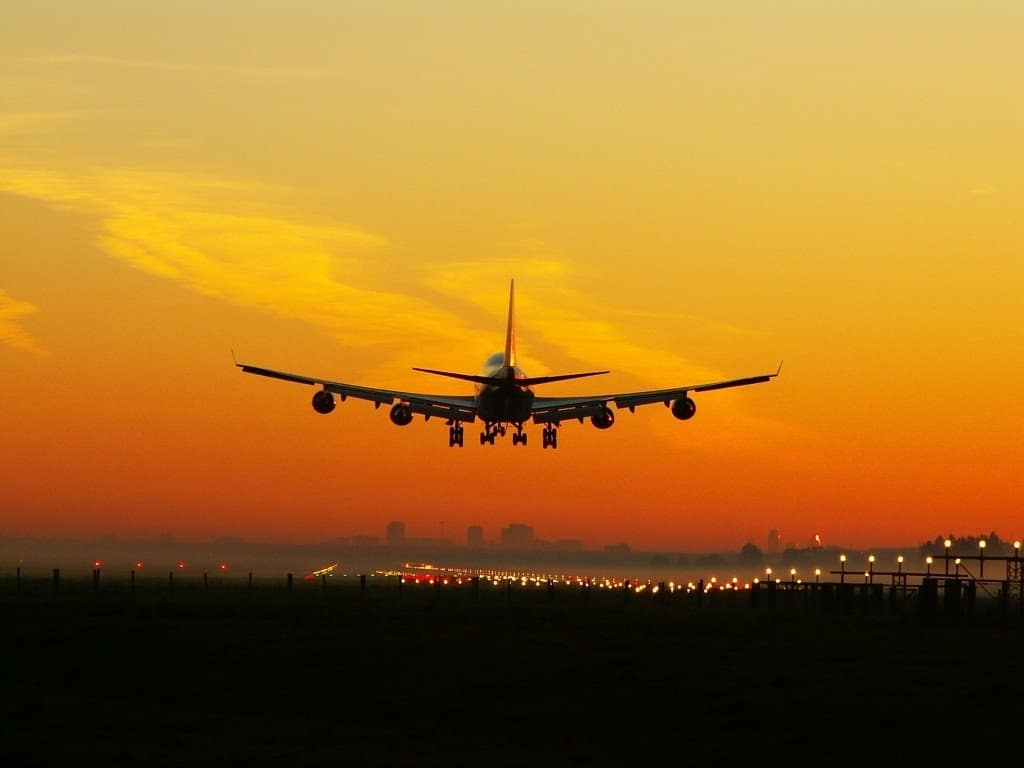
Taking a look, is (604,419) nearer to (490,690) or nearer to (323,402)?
(323,402)

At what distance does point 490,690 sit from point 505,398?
43.0 meters

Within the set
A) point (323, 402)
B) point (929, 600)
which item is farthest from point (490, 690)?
point (929, 600)

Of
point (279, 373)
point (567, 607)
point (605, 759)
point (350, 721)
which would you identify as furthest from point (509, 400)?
point (605, 759)

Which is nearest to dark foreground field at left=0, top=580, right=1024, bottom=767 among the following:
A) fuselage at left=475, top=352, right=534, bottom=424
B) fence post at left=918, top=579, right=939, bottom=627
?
fence post at left=918, top=579, right=939, bottom=627

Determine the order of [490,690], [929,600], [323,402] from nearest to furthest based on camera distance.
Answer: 1. [490,690]
2. [323,402]
3. [929,600]

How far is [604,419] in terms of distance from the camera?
104 metres

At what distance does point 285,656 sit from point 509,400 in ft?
112

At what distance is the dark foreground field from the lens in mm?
44781

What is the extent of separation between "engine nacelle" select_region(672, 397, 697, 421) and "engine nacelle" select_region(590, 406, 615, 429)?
422 centimetres

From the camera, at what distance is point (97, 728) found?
4688 cm

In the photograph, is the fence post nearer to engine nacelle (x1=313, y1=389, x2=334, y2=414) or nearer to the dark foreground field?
the dark foreground field

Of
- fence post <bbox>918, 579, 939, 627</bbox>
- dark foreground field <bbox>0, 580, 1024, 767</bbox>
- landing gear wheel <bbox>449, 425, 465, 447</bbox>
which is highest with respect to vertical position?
landing gear wheel <bbox>449, 425, 465, 447</bbox>

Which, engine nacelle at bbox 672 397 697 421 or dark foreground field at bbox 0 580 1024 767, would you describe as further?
engine nacelle at bbox 672 397 697 421

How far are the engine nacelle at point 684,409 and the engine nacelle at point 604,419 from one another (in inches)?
166
